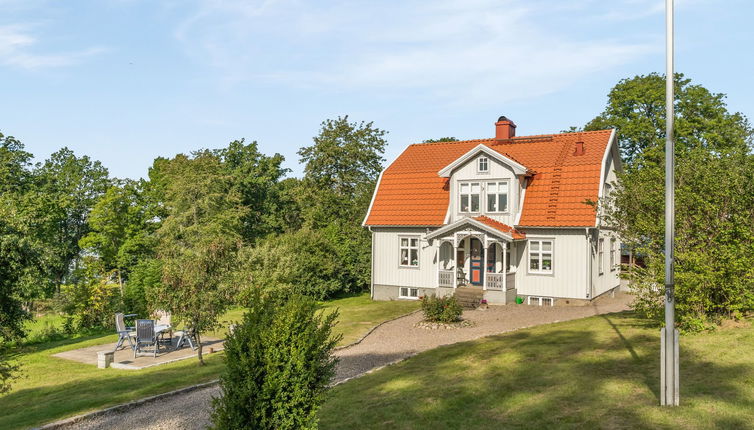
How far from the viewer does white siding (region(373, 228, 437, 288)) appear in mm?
29045

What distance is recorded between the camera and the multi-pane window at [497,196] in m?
27.4

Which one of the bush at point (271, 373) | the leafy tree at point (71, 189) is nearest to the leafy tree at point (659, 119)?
the bush at point (271, 373)

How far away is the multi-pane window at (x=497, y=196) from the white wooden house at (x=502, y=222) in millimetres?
49

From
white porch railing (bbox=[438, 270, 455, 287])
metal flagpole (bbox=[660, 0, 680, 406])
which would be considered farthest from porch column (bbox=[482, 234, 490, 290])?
metal flagpole (bbox=[660, 0, 680, 406])

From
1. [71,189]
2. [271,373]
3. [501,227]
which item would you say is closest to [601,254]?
[501,227]

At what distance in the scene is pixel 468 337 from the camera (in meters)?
19.0

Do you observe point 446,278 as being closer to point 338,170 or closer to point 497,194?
point 497,194

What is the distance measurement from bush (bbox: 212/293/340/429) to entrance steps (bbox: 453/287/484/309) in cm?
1878

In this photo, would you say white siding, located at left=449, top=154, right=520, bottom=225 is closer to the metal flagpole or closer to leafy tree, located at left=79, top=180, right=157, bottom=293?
the metal flagpole

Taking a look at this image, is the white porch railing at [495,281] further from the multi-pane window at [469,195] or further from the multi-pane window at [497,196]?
the multi-pane window at [469,195]

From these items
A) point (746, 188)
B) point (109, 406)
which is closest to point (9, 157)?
point (109, 406)

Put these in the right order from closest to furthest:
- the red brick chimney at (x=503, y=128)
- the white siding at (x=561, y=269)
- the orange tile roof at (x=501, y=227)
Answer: the white siding at (x=561, y=269), the orange tile roof at (x=501, y=227), the red brick chimney at (x=503, y=128)

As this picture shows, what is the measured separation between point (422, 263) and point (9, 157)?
40.4 metres

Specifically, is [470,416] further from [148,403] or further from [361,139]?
[361,139]
